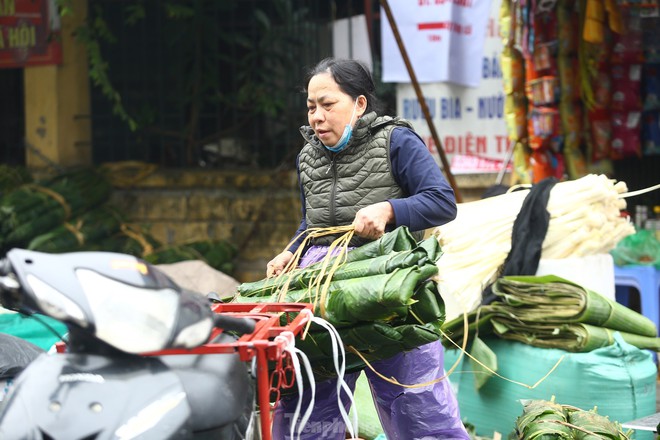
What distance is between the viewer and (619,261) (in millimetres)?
6445

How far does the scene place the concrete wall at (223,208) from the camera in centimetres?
852

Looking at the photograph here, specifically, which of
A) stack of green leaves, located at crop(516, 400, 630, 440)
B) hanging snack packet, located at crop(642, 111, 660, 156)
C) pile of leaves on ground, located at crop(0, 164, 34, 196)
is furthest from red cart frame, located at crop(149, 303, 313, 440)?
pile of leaves on ground, located at crop(0, 164, 34, 196)

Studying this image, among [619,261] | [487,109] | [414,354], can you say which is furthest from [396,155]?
[487,109]

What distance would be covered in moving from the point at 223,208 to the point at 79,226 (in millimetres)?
1249

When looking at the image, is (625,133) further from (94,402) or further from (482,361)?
(94,402)

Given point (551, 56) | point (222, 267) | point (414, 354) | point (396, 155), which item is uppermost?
point (551, 56)

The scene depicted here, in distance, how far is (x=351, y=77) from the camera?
3.48 meters

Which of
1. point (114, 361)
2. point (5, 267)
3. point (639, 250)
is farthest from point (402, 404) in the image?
point (639, 250)

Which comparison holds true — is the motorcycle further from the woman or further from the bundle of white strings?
the woman

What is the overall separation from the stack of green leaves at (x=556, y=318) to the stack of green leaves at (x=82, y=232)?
3.76m

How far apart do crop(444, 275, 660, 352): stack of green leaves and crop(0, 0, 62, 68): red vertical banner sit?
16.3ft

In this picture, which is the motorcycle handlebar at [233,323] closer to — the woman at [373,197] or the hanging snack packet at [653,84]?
the woman at [373,197]

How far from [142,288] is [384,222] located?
1207 mm

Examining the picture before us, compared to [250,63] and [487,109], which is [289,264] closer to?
[487,109]
